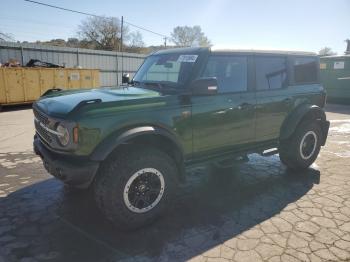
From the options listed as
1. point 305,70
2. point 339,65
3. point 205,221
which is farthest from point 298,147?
point 339,65

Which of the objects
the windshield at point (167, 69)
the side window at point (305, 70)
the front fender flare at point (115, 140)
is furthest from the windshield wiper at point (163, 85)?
the side window at point (305, 70)

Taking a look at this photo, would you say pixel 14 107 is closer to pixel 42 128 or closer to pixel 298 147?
pixel 42 128

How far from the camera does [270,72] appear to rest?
4.87m

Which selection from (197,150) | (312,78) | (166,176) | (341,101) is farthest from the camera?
(341,101)

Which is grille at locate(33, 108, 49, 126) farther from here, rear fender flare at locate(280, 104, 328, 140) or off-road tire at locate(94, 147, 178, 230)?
rear fender flare at locate(280, 104, 328, 140)

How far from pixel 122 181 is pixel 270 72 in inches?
115

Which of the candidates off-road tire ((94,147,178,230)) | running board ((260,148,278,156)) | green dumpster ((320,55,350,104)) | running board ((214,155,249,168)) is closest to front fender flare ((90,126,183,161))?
off-road tire ((94,147,178,230))

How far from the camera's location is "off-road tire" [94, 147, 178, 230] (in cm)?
336

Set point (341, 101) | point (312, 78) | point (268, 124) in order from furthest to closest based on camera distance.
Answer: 1. point (341, 101)
2. point (312, 78)
3. point (268, 124)

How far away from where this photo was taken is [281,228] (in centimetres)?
366

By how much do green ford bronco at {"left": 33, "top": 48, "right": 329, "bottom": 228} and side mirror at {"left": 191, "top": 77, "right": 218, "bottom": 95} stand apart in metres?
0.01

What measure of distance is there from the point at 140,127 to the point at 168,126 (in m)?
0.37

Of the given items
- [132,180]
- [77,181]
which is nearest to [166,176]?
[132,180]

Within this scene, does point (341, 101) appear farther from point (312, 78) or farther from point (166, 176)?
point (166, 176)
